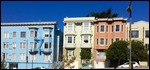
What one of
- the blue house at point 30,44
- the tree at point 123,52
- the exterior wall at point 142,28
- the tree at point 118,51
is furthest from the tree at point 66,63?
the blue house at point 30,44

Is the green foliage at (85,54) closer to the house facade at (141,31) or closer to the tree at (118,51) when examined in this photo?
the tree at (118,51)

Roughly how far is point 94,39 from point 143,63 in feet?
24.9

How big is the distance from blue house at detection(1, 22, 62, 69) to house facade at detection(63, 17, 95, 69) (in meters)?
2.16

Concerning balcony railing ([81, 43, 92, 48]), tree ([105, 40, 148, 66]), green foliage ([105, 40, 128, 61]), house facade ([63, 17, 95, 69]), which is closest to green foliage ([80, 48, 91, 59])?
balcony railing ([81, 43, 92, 48])

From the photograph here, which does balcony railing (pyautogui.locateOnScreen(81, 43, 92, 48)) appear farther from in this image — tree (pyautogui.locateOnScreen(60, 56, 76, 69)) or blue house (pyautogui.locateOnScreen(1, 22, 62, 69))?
tree (pyautogui.locateOnScreen(60, 56, 76, 69))

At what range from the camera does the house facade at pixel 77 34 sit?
46.6 m

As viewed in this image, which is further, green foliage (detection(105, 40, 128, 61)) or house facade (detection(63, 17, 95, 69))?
house facade (detection(63, 17, 95, 69))

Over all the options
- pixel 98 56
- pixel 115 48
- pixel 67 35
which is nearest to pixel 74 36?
pixel 67 35

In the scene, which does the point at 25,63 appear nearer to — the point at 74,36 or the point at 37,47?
the point at 37,47

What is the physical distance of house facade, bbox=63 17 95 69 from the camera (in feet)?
153

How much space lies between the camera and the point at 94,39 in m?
46.3

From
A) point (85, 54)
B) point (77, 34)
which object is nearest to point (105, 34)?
point (85, 54)

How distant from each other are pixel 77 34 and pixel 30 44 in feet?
23.2

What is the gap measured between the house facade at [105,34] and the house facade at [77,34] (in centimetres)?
98
